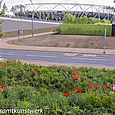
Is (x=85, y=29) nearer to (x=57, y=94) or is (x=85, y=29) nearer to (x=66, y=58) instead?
(x=66, y=58)

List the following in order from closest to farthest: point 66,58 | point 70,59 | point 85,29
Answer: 1. point 70,59
2. point 66,58
3. point 85,29

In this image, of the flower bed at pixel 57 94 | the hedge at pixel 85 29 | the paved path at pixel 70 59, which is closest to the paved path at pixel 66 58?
the paved path at pixel 70 59

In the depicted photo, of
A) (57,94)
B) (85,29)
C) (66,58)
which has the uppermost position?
(85,29)

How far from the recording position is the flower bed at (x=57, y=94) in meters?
5.51

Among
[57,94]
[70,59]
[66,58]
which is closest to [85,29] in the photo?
[66,58]

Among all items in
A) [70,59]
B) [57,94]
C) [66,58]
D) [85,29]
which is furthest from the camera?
[85,29]

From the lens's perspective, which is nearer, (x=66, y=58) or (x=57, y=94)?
(x=57, y=94)

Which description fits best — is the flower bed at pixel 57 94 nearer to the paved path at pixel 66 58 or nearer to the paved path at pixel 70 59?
the paved path at pixel 66 58

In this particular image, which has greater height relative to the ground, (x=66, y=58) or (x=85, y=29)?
(x=85, y=29)

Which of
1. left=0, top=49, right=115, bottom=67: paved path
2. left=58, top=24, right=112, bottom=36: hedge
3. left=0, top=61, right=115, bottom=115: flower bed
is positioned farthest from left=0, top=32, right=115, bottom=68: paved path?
left=58, top=24, right=112, bottom=36: hedge

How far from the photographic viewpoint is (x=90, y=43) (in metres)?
42.0

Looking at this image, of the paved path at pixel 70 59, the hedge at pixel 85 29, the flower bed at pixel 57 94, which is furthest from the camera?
the hedge at pixel 85 29

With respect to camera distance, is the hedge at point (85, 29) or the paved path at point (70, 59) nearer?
the paved path at point (70, 59)

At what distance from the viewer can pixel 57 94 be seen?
6.72 metres
